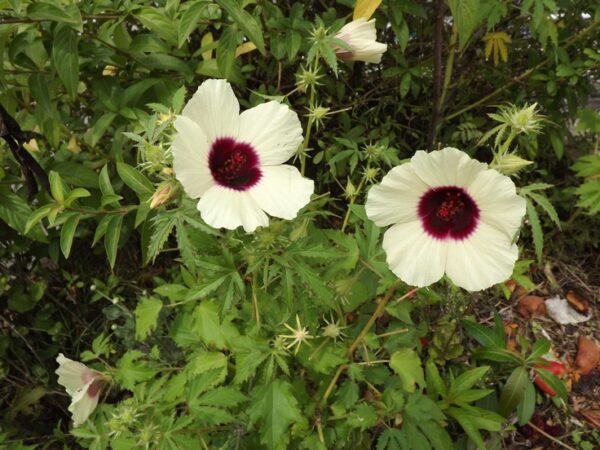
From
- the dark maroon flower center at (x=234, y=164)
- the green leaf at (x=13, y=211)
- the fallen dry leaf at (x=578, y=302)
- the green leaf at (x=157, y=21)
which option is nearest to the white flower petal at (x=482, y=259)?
the dark maroon flower center at (x=234, y=164)

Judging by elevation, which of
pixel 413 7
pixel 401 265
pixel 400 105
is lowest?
pixel 400 105

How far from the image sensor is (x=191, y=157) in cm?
99

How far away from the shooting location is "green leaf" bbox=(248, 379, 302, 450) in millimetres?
1353

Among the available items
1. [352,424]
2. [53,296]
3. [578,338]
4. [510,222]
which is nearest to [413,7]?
[510,222]

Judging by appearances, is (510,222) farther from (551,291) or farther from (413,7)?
(551,291)

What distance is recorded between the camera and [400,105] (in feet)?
8.13

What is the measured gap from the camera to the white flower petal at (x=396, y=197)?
1016 millimetres

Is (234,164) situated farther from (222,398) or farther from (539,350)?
(539,350)

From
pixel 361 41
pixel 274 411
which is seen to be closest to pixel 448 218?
pixel 361 41

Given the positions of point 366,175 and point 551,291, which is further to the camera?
point 551,291

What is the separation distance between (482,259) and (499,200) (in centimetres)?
13

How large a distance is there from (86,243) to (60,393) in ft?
2.22

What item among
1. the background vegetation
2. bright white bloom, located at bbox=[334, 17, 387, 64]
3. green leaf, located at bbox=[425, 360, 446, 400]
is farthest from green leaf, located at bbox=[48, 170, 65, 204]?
green leaf, located at bbox=[425, 360, 446, 400]

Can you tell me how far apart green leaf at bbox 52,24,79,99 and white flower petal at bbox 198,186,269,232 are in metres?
0.69
